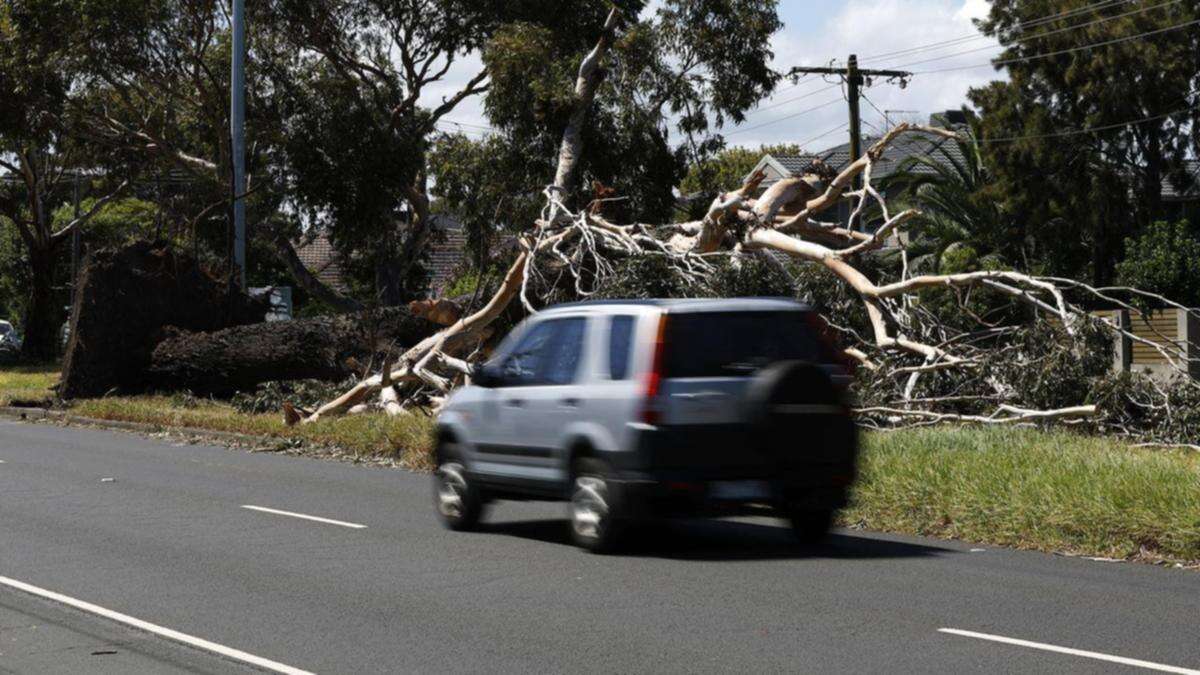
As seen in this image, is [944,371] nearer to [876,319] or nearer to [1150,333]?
[876,319]

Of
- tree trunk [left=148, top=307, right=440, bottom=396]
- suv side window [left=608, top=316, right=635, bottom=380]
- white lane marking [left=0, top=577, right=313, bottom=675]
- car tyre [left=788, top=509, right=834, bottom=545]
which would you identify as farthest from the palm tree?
white lane marking [left=0, top=577, right=313, bottom=675]

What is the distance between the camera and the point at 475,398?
42.0 ft

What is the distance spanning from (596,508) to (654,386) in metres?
1.06

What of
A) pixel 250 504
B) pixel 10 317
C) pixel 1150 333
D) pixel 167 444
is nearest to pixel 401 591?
pixel 250 504

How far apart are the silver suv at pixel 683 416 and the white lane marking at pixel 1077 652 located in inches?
106

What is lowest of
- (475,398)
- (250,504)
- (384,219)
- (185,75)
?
(250,504)

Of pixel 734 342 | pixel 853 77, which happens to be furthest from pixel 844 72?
pixel 734 342

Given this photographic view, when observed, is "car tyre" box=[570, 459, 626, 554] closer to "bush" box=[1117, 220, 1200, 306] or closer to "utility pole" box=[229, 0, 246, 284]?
"utility pole" box=[229, 0, 246, 284]

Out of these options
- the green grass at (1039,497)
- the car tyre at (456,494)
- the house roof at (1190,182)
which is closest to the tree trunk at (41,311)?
the house roof at (1190,182)

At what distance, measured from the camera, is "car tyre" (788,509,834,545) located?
39.1ft

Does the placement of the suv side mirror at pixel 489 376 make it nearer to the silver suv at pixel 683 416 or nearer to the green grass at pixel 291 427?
the silver suv at pixel 683 416

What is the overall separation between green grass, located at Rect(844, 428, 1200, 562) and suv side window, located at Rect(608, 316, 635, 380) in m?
3.07

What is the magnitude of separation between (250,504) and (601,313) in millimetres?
4825

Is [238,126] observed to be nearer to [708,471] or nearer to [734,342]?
[734,342]
